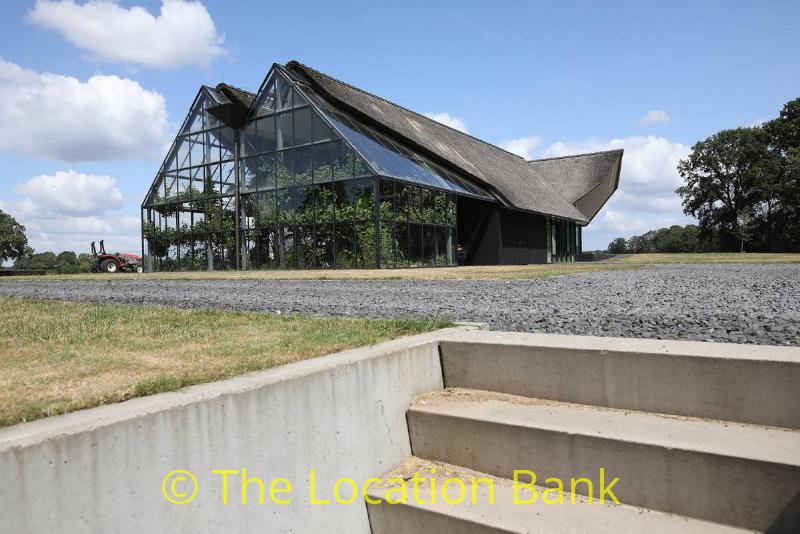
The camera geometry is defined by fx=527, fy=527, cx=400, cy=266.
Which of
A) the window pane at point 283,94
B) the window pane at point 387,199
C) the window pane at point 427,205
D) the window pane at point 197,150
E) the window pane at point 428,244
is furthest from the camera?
the window pane at point 197,150

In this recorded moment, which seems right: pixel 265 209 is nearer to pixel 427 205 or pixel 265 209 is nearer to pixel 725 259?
pixel 427 205

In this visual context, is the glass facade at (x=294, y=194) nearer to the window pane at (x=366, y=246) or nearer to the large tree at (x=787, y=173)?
the window pane at (x=366, y=246)

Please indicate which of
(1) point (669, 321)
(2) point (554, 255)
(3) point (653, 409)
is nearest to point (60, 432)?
(3) point (653, 409)

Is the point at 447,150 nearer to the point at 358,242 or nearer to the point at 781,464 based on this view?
the point at 358,242

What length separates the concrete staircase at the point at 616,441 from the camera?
2.09 meters

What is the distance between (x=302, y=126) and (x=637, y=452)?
1951 cm

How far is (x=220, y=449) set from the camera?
194 cm

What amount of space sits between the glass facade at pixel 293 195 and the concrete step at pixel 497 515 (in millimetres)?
15497

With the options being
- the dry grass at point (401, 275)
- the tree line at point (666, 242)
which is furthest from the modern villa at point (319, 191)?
the tree line at point (666, 242)

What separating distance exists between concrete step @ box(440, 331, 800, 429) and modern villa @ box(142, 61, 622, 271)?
48.8 ft

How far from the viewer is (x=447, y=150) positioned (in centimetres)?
2381

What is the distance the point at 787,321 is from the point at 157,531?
3939mm

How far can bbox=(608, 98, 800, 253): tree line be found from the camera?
4138cm

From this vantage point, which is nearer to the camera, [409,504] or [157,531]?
[157,531]
